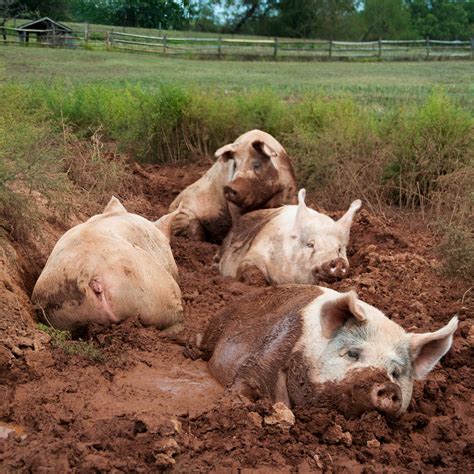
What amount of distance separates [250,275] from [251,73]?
92.2 feet

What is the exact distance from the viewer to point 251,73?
1396 inches

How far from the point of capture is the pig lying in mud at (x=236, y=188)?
9758 mm

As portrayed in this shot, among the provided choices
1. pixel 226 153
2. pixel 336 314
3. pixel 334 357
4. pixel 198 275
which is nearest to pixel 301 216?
pixel 198 275

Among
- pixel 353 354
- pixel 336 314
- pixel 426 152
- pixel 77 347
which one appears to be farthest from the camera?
pixel 426 152

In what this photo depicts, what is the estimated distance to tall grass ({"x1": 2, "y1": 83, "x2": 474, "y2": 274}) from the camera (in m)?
11.0

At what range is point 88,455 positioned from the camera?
13.7 feet

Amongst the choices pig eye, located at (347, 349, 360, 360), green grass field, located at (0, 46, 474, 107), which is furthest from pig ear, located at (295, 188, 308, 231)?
green grass field, located at (0, 46, 474, 107)

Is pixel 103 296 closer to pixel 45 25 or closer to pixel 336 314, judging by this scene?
pixel 336 314

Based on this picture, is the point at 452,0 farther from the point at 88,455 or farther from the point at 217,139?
the point at 88,455

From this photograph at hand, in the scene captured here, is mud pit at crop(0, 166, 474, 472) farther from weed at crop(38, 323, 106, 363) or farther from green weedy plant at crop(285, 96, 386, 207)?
green weedy plant at crop(285, 96, 386, 207)

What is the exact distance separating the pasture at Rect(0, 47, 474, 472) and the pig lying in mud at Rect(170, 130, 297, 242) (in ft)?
1.43

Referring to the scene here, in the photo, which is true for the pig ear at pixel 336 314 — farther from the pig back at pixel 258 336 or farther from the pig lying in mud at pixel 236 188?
the pig lying in mud at pixel 236 188

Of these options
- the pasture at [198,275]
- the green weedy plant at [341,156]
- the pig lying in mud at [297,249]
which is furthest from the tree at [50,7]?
the pig lying in mud at [297,249]

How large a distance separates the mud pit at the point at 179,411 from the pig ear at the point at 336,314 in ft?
1.58
